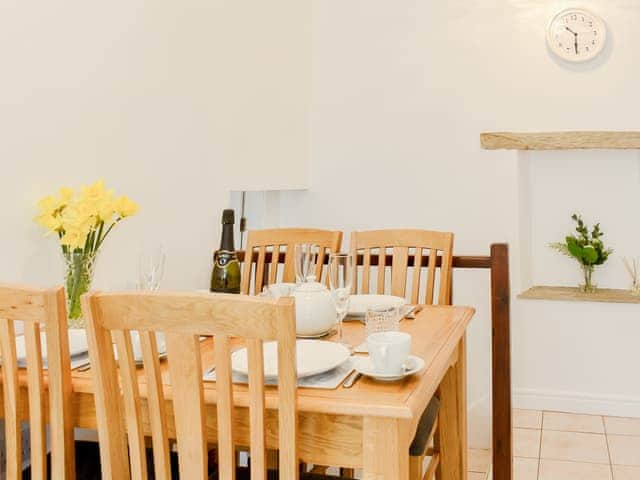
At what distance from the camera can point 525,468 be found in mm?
3020

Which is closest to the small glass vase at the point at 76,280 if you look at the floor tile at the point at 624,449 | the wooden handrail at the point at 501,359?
the wooden handrail at the point at 501,359

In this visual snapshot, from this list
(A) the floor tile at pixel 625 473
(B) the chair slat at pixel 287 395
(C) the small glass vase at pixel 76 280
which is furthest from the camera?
(A) the floor tile at pixel 625 473

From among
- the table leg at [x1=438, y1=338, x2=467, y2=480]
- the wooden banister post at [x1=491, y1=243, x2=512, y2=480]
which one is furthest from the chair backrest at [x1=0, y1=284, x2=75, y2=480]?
the wooden banister post at [x1=491, y1=243, x2=512, y2=480]

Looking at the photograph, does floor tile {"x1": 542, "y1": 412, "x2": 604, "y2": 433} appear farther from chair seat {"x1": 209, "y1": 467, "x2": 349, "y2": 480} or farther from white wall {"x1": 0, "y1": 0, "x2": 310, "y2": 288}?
chair seat {"x1": 209, "y1": 467, "x2": 349, "y2": 480}

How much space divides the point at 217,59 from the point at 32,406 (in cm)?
195

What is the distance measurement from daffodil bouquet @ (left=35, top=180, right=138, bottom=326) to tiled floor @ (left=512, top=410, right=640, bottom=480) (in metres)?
2.05

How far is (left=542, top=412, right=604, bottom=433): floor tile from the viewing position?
348 centimetres

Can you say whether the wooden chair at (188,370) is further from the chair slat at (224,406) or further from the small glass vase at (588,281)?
the small glass vase at (588,281)

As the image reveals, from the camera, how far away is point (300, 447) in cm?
129

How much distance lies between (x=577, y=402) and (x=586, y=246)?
0.84 metres

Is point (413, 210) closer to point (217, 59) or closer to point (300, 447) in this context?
point (217, 59)

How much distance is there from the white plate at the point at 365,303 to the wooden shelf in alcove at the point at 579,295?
170cm

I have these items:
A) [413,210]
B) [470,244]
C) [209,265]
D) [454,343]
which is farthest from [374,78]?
[454,343]

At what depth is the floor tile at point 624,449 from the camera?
3.08 m
